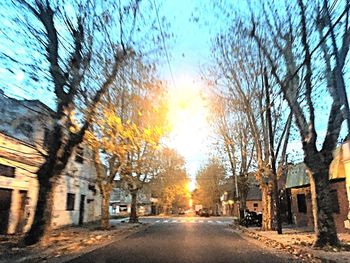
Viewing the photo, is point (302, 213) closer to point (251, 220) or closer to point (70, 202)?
point (251, 220)

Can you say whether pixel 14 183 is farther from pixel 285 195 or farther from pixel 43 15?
pixel 285 195

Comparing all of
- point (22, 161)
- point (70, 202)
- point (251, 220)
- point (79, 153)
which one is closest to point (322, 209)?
point (22, 161)

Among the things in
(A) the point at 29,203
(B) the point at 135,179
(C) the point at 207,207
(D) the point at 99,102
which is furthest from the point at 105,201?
(C) the point at 207,207

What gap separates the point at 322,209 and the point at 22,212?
14.7 meters

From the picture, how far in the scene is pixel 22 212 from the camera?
19.9 m

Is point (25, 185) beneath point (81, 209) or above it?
above

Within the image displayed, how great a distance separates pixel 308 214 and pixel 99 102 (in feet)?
62.3

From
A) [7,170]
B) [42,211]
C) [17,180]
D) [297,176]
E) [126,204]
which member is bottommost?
[42,211]

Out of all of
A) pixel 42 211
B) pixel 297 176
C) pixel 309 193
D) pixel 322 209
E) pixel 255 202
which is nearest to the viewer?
pixel 322 209

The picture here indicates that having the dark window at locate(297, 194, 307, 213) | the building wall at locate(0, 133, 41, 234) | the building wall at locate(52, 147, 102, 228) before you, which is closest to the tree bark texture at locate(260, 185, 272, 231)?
the dark window at locate(297, 194, 307, 213)

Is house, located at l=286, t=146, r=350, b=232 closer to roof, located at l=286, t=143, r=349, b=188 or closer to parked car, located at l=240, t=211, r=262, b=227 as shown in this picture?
roof, located at l=286, t=143, r=349, b=188

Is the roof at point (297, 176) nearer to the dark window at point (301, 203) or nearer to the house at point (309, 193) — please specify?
the house at point (309, 193)

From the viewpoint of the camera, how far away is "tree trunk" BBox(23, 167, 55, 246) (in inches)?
531

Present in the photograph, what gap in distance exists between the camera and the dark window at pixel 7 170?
1820 cm
